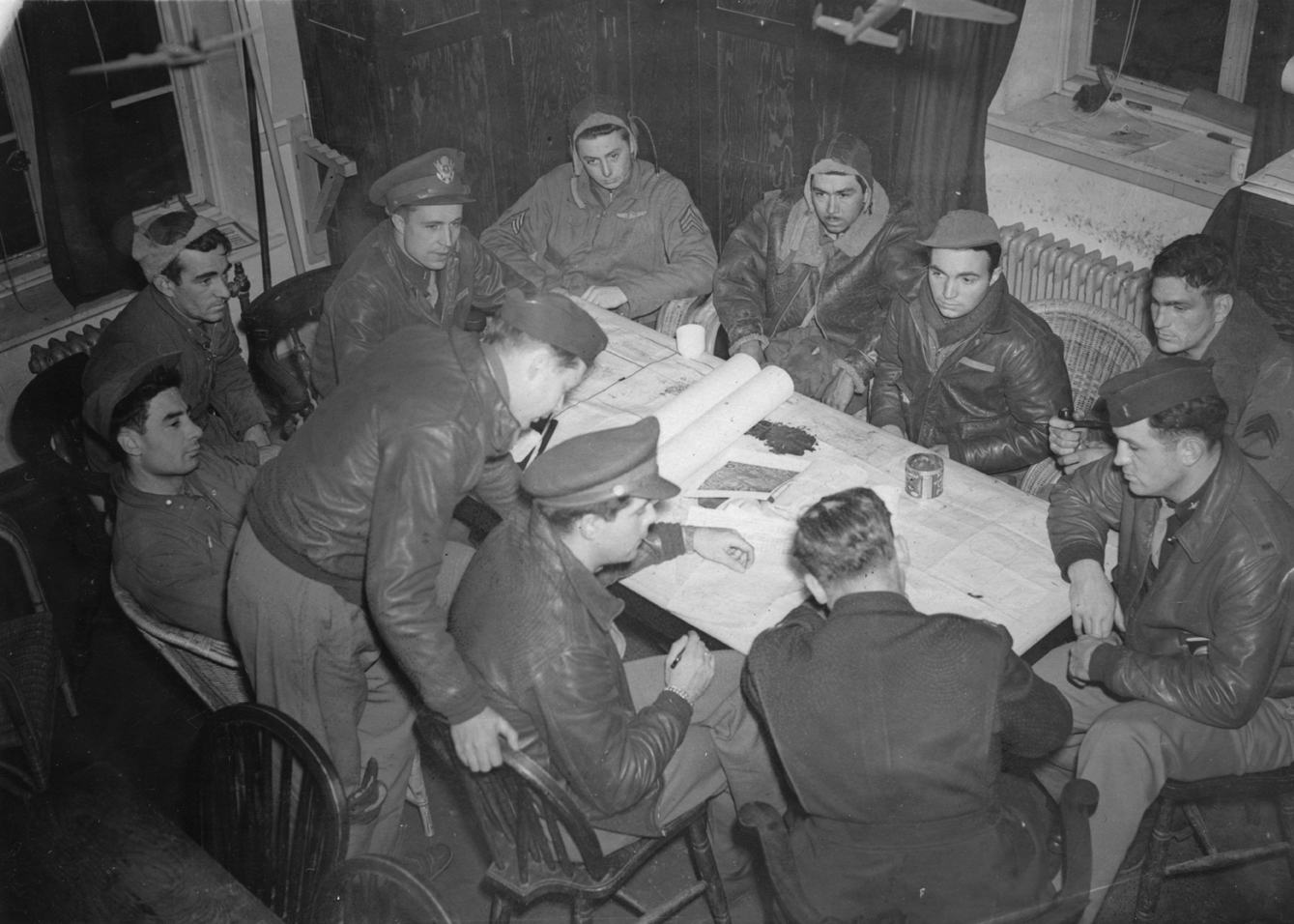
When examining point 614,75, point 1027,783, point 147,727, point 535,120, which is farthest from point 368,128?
point 1027,783

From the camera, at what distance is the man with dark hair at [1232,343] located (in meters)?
3.32

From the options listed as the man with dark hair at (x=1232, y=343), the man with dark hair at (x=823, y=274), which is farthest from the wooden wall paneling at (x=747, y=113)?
the man with dark hair at (x=1232, y=343)

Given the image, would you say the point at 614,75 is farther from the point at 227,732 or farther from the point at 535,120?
the point at 227,732

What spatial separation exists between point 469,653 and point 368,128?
3685mm

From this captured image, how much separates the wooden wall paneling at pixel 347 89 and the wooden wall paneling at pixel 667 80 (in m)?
1.28

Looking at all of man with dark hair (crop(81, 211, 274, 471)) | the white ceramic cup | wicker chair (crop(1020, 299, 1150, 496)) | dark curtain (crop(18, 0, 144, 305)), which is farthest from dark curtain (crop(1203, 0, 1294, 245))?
dark curtain (crop(18, 0, 144, 305))

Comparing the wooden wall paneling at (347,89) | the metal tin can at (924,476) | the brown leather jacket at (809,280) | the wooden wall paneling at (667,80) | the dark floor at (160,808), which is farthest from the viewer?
the wooden wall paneling at (667,80)

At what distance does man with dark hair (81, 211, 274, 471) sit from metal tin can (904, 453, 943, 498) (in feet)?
6.98

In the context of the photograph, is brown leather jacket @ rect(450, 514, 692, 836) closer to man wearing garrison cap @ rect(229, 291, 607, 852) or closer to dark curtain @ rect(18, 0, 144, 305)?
man wearing garrison cap @ rect(229, 291, 607, 852)

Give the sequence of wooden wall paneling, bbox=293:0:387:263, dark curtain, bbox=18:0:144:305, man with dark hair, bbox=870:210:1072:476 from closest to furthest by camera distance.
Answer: man with dark hair, bbox=870:210:1072:476 → dark curtain, bbox=18:0:144:305 → wooden wall paneling, bbox=293:0:387:263

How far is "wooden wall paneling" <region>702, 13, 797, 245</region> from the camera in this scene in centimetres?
549

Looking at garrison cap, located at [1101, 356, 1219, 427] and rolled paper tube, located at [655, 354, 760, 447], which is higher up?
garrison cap, located at [1101, 356, 1219, 427]

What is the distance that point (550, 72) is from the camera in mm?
5930

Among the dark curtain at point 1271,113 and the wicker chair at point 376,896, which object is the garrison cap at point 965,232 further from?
the wicker chair at point 376,896
